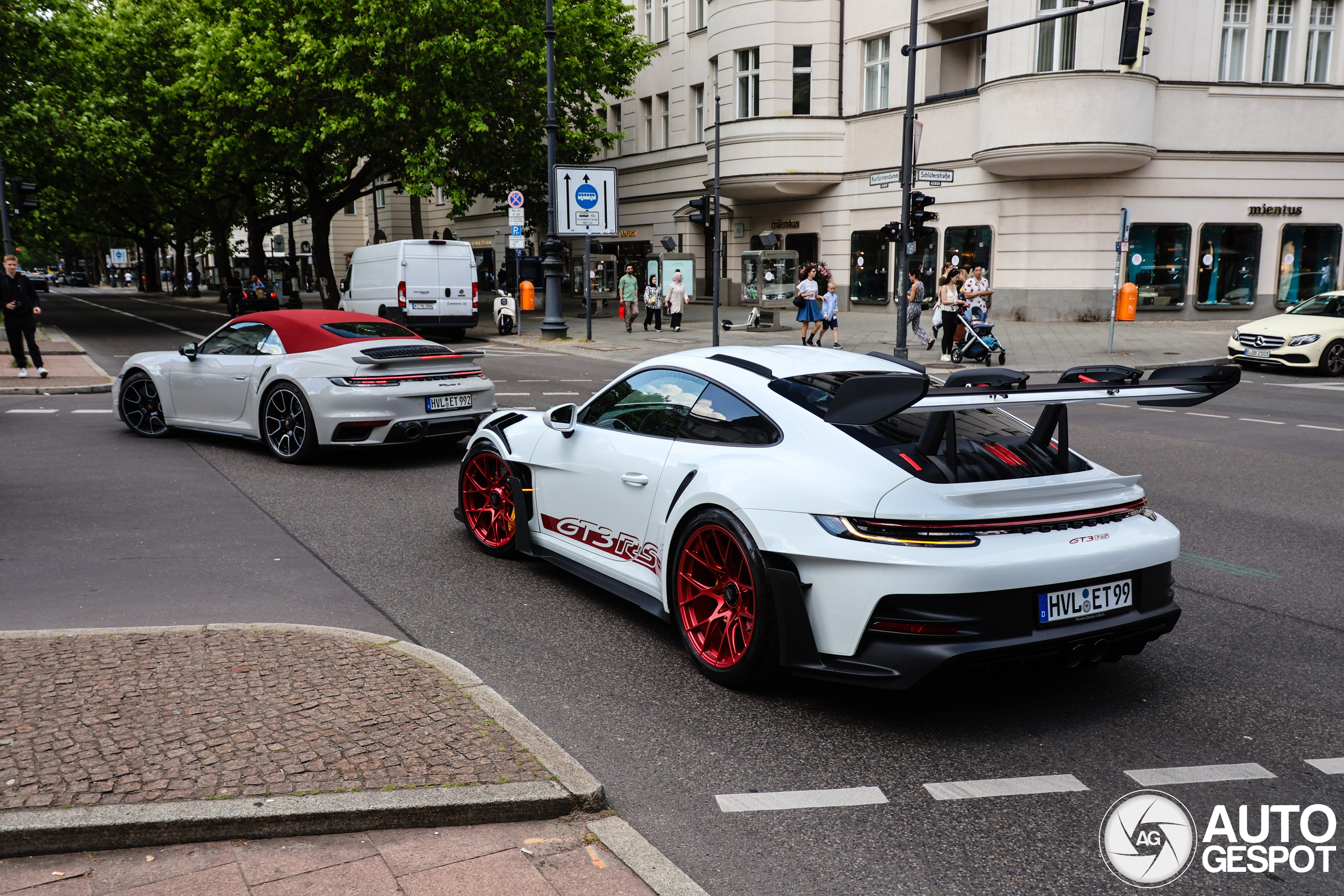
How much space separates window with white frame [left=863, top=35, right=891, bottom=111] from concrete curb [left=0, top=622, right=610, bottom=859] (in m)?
31.3

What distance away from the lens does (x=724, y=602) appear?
4.36 m

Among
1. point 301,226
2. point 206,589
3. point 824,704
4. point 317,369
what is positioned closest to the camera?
point 824,704

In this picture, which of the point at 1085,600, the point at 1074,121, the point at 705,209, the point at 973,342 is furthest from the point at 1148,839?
the point at 1074,121

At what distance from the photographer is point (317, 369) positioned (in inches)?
360

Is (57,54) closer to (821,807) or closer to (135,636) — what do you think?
(135,636)

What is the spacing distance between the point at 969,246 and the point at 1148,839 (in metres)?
28.3

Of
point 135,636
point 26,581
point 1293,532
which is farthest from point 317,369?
point 1293,532

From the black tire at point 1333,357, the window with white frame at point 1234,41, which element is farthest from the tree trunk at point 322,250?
the black tire at point 1333,357

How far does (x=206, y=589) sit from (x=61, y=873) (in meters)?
2.81

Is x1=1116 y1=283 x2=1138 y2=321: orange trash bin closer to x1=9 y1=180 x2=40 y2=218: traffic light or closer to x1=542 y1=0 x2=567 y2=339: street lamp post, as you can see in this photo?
x1=542 y1=0 x2=567 y2=339: street lamp post

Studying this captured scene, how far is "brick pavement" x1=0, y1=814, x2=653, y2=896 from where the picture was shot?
→ 2.85 m

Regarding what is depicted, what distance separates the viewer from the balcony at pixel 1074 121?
25688 millimetres

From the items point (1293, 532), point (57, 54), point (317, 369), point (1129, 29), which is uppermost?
point (57, 54)

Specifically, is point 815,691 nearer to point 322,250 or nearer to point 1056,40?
point 1056,40
